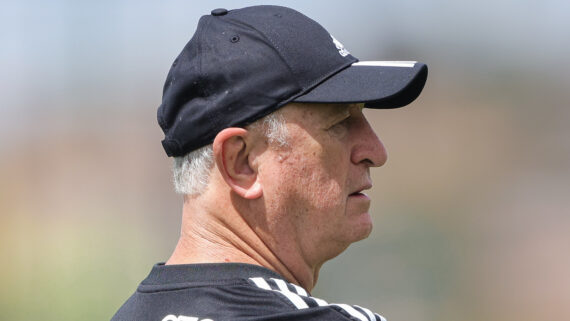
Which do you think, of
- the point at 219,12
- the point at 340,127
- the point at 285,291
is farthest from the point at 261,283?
the point at 219,12

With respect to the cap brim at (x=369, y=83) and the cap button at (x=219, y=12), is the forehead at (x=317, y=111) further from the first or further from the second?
the cap button at (x=219, y=12)

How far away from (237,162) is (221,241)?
161 millimetres

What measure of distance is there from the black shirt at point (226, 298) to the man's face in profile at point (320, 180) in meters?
0.12

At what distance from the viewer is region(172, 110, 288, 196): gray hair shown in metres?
1.51

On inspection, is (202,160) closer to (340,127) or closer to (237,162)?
(237,162)

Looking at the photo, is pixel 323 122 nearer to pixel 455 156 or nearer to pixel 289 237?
pixel 289 237

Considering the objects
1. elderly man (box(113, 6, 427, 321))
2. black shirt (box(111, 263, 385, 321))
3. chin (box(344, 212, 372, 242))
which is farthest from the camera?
chin (box(344, 212, 372, 242))

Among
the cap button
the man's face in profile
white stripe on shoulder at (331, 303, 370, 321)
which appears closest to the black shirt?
white stripe on shoulder at (331, 303, 370, 321)

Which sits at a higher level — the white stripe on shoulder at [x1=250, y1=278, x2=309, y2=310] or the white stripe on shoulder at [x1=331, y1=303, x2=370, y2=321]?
the white stripe on shoulder at [x1=250, y1=278, x2=309, y2=310]

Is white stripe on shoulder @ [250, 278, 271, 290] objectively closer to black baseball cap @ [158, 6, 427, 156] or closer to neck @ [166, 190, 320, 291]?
neck @ [166, 190, 320, 291]

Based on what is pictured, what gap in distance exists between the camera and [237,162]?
60.1 inches

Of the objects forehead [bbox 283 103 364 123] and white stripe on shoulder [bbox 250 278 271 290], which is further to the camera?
forehead [bbox 283 103 364 123]

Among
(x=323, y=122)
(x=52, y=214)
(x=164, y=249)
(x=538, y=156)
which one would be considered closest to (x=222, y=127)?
(x=323, y=122)

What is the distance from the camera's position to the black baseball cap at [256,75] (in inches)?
58.7
